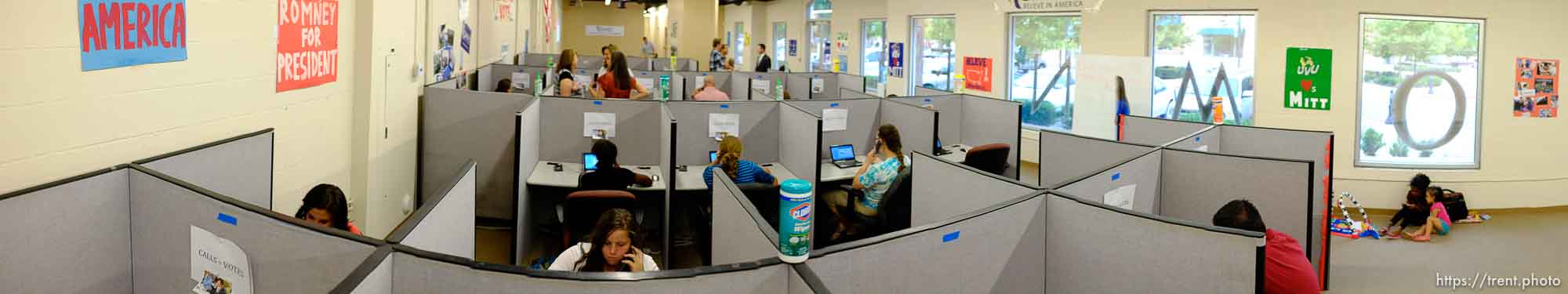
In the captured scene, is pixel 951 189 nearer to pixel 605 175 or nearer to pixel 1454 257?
pixel 605 175

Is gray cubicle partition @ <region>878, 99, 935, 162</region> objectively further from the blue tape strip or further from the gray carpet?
the blue tape strip

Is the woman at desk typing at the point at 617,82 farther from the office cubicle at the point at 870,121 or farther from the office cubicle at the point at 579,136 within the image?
the office cubicle at the point at 870,121

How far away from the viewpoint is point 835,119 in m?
6.41

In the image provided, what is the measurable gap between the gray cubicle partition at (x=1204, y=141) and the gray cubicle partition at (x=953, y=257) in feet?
6.77

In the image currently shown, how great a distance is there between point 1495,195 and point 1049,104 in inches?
169

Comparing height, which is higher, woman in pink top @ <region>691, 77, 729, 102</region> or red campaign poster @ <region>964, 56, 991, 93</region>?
red campaign poster @ <region>964, 56, 991, 93</region>

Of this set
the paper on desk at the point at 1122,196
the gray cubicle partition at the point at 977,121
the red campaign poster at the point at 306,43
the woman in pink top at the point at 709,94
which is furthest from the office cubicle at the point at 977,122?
the red campaign poster at the point at 306,43

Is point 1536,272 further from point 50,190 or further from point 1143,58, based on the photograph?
point 50,190

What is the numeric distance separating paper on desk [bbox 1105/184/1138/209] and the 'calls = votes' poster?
5.80 meters

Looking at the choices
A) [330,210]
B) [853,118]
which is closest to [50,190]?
[330,210]

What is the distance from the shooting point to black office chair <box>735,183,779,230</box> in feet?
16.8

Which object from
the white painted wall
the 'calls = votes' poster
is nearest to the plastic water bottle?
the white painted wall

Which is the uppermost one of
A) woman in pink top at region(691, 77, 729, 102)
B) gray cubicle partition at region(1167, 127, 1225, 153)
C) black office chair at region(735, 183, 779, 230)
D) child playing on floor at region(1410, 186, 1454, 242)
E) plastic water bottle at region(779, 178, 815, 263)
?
woman in pink top at region(691, 77, 729, 102)

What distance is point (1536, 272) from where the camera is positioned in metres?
5.68
